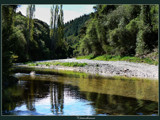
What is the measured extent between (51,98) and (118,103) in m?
3.41

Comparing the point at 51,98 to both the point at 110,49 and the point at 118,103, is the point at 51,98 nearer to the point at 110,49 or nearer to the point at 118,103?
the point at 118,103

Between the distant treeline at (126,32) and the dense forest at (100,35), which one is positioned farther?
the distant treeline at (126,32)

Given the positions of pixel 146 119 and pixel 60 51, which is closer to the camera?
pixel 146 119

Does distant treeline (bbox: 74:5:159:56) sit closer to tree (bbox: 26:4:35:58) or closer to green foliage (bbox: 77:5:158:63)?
green foliage (bbox: 77:5:158:63)

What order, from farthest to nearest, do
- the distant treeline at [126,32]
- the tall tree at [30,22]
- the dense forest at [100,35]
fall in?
the tall tree at [30,22] → the distant treeline at [126,32] → the dense forest at [100,35]

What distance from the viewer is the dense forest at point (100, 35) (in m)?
14.1

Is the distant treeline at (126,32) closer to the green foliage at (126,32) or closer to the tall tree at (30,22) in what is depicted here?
the green foliage at (126,32)

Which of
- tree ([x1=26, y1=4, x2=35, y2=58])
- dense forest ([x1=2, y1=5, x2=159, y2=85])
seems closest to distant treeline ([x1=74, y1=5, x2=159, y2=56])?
dense forest ([x1=2, y1=5, x2=159, y2=85])

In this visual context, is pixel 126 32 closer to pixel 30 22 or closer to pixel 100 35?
pixel 100 35

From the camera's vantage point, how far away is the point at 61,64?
123 ft

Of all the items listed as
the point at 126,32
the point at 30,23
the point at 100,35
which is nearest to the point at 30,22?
the point at 30,23

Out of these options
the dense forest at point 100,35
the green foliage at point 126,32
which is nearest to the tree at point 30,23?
the dense forest at point 100,35

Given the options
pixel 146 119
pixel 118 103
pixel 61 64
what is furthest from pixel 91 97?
pixel 61 64

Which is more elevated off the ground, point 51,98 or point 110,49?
point 110,49
